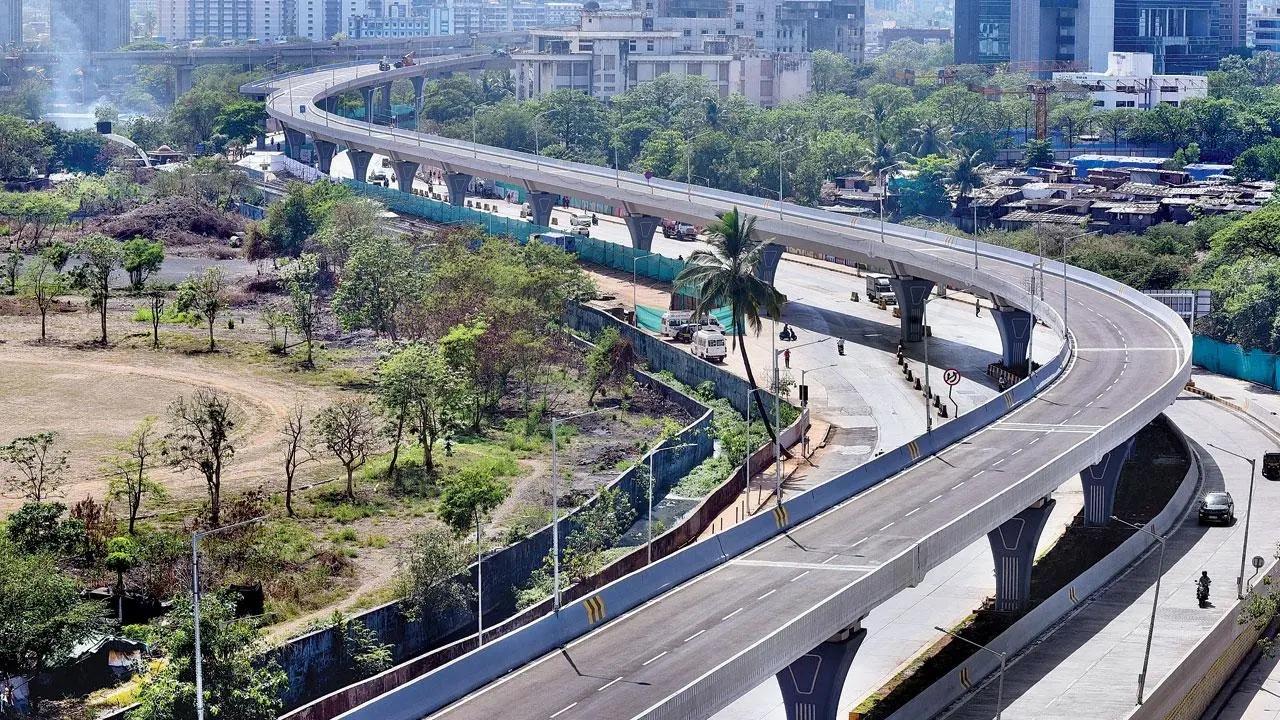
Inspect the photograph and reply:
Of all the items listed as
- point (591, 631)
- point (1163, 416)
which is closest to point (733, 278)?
point (1163, 416)

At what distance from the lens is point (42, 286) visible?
13138 centimetres

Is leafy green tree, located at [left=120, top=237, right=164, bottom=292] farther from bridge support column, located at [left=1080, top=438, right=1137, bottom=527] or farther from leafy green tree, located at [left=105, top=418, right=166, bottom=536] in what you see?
bridge support column, located at [left=1080, top=438, right=1137, bottom=527]

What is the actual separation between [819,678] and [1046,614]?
60.6 feet

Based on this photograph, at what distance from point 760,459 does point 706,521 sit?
10.1 metres

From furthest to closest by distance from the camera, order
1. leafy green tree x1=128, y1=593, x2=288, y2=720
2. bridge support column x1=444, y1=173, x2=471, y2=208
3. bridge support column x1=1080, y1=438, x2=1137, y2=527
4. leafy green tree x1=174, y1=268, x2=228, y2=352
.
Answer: bridge support column x1=444, y1=173, x2=471, y2=208, leafy green tree x1=174, y1=268, x2=228, y2=352, bridge support column x1=1080, y1=438, x2=1137, y2=527, leafy green tree x1=128, y1=593, x2=288, y2=720

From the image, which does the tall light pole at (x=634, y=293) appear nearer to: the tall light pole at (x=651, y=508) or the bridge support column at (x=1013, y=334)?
the bridge support column at (x=1013, y=334)

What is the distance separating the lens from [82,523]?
7725 centimetres

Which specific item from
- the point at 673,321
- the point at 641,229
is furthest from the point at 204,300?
the point at 641,229

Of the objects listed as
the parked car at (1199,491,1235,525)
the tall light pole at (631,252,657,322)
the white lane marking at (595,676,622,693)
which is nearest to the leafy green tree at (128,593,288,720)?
the white lane marking at (595,676,622,693)

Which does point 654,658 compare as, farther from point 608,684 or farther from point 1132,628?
point 1132,628

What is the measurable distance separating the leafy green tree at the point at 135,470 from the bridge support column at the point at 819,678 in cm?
3222

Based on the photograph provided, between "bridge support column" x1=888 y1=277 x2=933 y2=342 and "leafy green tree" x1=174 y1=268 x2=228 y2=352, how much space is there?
140ft

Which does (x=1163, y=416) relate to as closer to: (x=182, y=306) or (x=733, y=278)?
(x=733, y=278)

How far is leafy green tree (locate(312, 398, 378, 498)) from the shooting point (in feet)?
290
